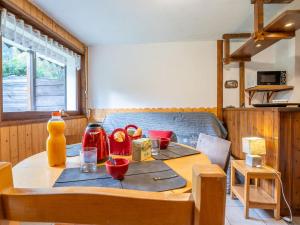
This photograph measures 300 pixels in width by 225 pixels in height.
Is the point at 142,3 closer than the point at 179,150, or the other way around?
the point at 179,150

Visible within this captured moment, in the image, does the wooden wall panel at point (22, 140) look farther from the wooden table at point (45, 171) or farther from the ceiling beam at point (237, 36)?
the ceiling beam at point (237, 36)

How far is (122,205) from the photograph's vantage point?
0.33 m

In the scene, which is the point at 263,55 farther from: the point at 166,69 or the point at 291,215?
the point at 291,215

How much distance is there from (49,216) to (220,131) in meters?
3.30

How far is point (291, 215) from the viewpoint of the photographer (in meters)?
1.98

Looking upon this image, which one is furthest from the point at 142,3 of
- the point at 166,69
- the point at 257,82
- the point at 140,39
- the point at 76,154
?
the point at 257,82

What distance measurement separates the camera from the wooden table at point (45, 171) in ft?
2.69

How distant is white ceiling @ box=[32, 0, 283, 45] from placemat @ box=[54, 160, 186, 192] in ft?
6.56

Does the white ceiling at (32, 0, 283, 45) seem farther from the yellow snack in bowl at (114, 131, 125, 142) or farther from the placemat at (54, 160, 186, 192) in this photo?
the placemat at (54, 160, 186, 192)

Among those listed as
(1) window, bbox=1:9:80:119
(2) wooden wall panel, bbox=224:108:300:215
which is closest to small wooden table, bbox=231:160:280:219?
(2) wooden wall panel, bbox=224:108:300:215

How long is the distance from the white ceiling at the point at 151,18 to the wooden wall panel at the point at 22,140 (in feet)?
4.60

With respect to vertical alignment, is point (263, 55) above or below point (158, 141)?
above

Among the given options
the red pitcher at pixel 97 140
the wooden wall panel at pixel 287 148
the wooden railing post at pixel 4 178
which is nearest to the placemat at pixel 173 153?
the red pitcher at pixel 97 140

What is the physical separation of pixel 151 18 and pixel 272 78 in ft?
6.54
